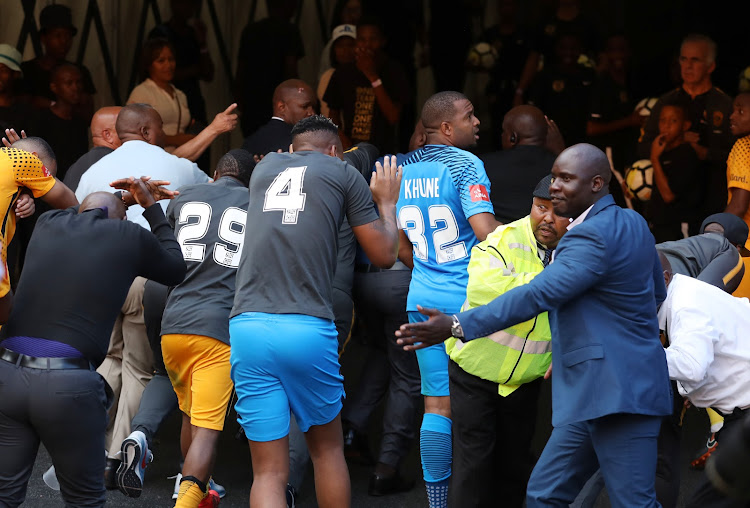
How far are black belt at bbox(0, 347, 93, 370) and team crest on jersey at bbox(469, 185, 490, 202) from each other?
2009 millimetres

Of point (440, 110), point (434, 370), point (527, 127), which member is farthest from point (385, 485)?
point (527, 127)

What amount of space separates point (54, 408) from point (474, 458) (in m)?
1.75

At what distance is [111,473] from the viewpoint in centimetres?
580

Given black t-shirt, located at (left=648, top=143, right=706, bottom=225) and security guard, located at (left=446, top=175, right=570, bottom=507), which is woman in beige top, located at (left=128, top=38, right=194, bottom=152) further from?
security guard, located at (left=446, top=175, right=570, bottom=507)

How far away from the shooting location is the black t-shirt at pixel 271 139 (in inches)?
261

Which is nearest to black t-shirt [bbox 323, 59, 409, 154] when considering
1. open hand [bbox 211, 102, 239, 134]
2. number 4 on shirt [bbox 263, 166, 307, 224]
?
open hand [bbox 211, 102, 239, 134]

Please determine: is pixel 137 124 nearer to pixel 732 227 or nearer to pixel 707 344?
pixel 732 227

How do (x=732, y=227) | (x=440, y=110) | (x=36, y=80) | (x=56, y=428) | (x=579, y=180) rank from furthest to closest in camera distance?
(x=36, y=80)
(x=732, y=227)
(x=440, y=110)
(x=56, y=428)
(x=579, y=180)

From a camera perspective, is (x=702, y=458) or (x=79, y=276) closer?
(x=79, y=276)

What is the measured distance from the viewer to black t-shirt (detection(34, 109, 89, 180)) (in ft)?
26.5

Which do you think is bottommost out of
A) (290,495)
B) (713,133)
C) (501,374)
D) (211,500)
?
(211,500)

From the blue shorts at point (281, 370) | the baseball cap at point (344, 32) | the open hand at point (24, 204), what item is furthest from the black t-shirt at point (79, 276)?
the baseball cap at point (344, 32)

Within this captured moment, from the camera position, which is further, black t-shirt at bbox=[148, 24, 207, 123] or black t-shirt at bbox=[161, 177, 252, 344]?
black t-shirt at bbox=[148, 24, 207, 123]

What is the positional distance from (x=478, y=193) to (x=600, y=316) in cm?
146
